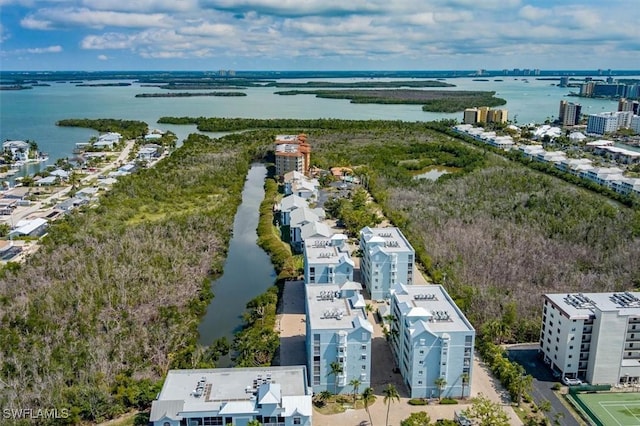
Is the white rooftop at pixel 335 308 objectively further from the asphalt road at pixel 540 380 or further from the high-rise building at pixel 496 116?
the high-rise building at pixel 496 116

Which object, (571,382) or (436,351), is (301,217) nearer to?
(436,351)

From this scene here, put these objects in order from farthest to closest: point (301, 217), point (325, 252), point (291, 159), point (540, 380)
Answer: point (291, 159)
point (301, 217)
point (325, 252)
point (540, 380)

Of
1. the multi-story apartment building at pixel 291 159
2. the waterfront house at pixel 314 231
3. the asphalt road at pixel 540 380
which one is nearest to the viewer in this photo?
the asphalt road at pixel 540 380

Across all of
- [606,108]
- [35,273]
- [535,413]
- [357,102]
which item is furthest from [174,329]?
[606,108]

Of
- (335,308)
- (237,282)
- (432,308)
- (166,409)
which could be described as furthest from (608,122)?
(166,409)

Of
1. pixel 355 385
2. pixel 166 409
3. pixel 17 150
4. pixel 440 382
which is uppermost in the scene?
pixel 17 150

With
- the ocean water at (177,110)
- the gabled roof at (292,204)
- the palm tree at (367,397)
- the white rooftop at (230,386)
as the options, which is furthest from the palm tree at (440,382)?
the ocean water at (177,110)

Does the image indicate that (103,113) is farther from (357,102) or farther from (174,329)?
(174,329)

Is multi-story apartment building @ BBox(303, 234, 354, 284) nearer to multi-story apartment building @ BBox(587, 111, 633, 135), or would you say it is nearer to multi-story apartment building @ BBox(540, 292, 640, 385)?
multi-story apartment building @ BBox(540, 292, 640, 385)
